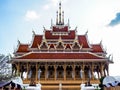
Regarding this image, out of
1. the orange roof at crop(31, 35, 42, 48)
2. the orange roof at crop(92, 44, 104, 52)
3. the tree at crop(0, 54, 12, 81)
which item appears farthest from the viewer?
the orange roof at crop(92, 44, 104, 52)

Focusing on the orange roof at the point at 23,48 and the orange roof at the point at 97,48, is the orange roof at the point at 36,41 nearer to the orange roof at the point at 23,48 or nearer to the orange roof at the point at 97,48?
the orange roof at the point at 23,48

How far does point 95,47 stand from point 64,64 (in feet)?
24.0

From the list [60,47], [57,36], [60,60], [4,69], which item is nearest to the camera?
[4,69]

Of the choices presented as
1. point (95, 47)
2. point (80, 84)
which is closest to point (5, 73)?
point (80, 84)

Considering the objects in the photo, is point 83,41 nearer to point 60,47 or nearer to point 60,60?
point 60,47

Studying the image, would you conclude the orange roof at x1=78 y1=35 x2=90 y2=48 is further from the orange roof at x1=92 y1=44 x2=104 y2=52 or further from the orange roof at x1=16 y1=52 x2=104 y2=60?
the orange roof at x1=16 y1=52 x2=104 y2=60

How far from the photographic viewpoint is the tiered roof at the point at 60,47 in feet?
154

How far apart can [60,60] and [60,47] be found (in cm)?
381

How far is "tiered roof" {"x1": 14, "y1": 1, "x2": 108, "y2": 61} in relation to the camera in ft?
154

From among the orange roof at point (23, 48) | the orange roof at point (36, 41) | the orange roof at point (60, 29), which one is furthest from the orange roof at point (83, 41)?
the orange roof at point (23, 48)

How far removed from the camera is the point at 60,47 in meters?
49.4

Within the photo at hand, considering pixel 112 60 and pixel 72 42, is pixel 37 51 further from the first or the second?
pixel 112 60

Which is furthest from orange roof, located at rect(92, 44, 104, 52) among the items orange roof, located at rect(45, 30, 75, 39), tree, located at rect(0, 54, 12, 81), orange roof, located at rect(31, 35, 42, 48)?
tree, located at rect(0, 54, 12, 81)

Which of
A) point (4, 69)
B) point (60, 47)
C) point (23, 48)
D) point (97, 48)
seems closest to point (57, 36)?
point (60, 47)
